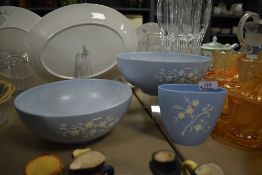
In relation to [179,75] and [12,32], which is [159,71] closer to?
[179,75]

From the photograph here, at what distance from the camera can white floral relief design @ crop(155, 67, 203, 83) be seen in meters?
0.52

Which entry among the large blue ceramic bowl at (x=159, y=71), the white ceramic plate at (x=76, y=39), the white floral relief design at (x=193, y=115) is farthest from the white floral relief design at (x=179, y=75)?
the white ceramic plate at (x=76, y=39)

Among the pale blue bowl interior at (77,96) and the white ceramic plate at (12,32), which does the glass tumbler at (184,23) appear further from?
the white ceramic plate at (12,32)

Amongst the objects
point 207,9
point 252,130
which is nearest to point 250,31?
point 207,9

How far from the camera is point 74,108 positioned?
582 millimetres

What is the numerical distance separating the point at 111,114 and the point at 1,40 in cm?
55

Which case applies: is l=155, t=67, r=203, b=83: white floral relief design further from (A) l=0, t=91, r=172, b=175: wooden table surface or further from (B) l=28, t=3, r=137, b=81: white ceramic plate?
(B) l=28, t=3, r=137, b=81: white ceramic plate

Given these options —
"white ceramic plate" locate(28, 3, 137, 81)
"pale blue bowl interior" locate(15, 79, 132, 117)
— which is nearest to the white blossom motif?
"white ceramic plate" locate(28, 3, 137, 81)

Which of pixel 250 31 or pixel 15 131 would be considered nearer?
pixel 15 131

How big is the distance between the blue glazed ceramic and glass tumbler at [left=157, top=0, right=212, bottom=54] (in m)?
0.37

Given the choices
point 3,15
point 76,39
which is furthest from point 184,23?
point 3,15

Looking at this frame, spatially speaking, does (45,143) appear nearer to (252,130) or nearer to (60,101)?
(60,101)

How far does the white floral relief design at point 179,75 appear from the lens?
20.6 inches

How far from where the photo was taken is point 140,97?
2.46 feet
